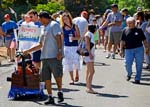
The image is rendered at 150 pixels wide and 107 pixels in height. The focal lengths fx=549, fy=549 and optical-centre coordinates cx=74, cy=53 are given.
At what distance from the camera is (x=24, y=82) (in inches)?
465

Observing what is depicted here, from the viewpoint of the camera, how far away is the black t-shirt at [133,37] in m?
14.2

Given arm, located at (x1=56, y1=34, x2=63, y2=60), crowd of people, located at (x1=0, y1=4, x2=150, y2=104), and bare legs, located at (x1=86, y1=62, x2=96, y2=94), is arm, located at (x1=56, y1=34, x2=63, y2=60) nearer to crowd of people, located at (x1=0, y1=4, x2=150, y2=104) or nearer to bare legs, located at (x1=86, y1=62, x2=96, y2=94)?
crowd of people, located at (x1=0, y1=4, x2=150, y2=104)

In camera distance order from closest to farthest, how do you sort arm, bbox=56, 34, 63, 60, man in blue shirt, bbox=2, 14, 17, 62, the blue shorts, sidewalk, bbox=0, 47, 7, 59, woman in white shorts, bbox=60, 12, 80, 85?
1. arm, bbox=56, 34, 63, 60
2. the blue shorts
3. woman in white shorts, bbox=60, 12, 80, 85
4. man in blue shirt, bbox=2, 14, 17, 62
5. sidewalk, bbox=0, 47, 7, 59

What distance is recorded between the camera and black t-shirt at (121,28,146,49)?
1422 cm

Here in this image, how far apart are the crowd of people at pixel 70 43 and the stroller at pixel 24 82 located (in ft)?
1.07

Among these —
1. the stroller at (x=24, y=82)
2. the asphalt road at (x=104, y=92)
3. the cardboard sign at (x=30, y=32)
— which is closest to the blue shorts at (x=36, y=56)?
the cardboard sign at (x=30, y=32)

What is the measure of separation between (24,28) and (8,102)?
1.93m

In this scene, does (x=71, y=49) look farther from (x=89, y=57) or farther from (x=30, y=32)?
(x=30, y=32)

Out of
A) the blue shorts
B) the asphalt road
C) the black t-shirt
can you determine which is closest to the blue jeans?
the black t-shirt

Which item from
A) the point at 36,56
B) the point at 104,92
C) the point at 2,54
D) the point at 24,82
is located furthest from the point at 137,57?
the point at 2,54

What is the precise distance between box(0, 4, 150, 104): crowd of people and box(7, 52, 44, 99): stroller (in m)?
0.33

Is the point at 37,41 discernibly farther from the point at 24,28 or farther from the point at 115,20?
the point at 115,20

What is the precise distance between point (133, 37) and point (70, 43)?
5.40 ft

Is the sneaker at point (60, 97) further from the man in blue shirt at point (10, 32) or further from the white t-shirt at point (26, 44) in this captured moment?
the man in blue shirt at point (10, 32)
